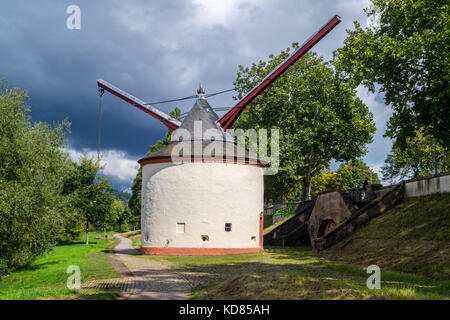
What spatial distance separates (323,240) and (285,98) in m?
20.6

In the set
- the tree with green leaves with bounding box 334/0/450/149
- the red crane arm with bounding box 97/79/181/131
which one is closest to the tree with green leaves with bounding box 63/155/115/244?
the red crane arm with bounding box 97/79/181/131

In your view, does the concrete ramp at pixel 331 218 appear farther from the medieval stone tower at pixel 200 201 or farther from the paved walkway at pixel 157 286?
the paved walkway at pixel 157 286

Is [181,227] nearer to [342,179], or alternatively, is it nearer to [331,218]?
[331,218]

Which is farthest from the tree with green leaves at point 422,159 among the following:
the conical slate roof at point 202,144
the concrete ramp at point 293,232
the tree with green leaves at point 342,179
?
the conical slate roof at point 202,144

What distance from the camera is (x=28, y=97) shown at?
2302 centimetres

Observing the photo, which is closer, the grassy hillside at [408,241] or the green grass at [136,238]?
the grassy hillside at [408,241]

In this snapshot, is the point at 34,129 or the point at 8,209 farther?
the point at 34,129

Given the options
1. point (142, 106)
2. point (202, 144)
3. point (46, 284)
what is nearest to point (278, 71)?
point (202, 144)

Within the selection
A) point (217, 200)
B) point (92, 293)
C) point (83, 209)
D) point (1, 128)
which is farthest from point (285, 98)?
point (92, 293)

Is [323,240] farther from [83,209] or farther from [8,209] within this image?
[83,209]

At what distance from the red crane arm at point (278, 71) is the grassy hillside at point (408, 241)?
1223 cm

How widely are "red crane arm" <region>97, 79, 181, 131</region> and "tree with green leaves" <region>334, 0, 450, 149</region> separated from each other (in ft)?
54.0

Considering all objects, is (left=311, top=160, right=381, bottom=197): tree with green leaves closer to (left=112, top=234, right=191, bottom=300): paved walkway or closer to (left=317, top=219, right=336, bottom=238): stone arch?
(left=317, top=219, right=336, bottom=238): stone arch

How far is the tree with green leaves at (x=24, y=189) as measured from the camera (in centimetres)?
1912
